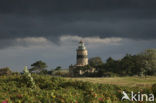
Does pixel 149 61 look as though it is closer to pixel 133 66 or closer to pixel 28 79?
A: pixel 133 66

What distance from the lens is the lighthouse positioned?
9588 centimetres

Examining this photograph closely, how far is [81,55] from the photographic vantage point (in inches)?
3784

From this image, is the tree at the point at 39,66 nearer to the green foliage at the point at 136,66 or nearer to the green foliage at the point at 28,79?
the green foliage at the point at 136,66

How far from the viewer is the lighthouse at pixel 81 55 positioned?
95.9 m

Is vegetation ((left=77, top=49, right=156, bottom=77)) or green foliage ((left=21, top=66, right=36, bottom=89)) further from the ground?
vegetation ((left=77, top=49, right=156, bottom=77))

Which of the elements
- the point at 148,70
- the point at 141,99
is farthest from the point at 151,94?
the point at 148,70

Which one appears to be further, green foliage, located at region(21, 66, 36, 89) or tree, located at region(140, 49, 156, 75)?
tree, located at region(140, 49, 156, 75)

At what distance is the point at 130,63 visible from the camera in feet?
236

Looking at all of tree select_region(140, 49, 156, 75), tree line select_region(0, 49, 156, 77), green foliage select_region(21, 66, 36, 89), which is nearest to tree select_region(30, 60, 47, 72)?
tree line select_region(0, 49, 156, 77)

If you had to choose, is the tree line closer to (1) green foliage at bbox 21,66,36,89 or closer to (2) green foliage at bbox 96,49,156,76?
(2) green foliage at bbox 96,49,156,76

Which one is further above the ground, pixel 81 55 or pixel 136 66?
pixel 81 55

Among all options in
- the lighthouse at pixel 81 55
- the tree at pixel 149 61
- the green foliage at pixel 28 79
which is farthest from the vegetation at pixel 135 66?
the green foliage at pixel 28 79

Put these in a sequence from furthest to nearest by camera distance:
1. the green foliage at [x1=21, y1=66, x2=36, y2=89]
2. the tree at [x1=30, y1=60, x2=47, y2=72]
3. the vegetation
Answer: the tree at [x1=30, y1=60, x2=47, y2=72]
the vegetation
the green foliage at [x1=21, y1=66, x2=36, y2=89]

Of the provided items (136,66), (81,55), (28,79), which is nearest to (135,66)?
(136,66)
